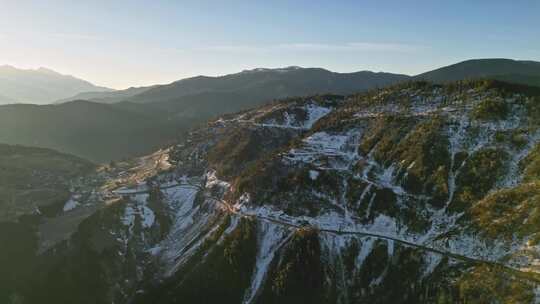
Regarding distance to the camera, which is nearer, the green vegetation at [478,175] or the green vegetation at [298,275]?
the green vegetation at [298,275]

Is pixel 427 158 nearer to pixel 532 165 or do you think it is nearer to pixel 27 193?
pixel 532 165

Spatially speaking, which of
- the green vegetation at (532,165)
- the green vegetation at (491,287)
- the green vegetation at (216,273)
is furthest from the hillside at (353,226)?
the green vegetation at (532,165)

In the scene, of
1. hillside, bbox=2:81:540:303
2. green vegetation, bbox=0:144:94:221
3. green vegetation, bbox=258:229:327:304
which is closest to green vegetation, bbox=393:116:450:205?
hillside, bbox=2:81:540:303

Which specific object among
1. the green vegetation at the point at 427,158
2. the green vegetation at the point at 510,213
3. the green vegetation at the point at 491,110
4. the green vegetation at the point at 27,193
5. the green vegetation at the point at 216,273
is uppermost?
the green vegetation at the point at 491,110

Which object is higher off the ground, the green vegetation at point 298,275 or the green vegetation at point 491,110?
the green vegetation at point 491,110

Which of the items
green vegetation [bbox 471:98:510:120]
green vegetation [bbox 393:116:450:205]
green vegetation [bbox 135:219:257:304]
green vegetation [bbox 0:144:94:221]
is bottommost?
green vegetation [bbox 135:219:257:304]

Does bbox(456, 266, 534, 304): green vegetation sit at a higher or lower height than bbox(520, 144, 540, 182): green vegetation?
lower

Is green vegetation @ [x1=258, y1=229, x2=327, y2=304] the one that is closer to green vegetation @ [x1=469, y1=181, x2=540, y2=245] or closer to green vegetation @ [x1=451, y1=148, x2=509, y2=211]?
green vegetation @ [x1=451, y1=148, x2=509, y2=211]

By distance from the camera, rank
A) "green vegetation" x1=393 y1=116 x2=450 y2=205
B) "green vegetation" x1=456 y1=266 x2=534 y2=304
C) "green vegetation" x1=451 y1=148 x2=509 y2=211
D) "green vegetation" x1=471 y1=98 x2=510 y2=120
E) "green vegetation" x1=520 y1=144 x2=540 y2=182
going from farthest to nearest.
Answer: "green vegetation" x1=471 y1=98 x2=510 y2=120 < "green vegetation" x1=393 y1=116 x2=450 y2=205 < "green vegetation" x1=451 y1=148 x2=509 y2=211 < "green vegetation" x1=520 y1=144 x2=540 y2=182 < "green vegetation" x1=456 y1=266 x2=534 y2=304

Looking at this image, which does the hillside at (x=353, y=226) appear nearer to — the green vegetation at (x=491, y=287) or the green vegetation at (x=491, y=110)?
the green vegetation at (x=491, y=287)
